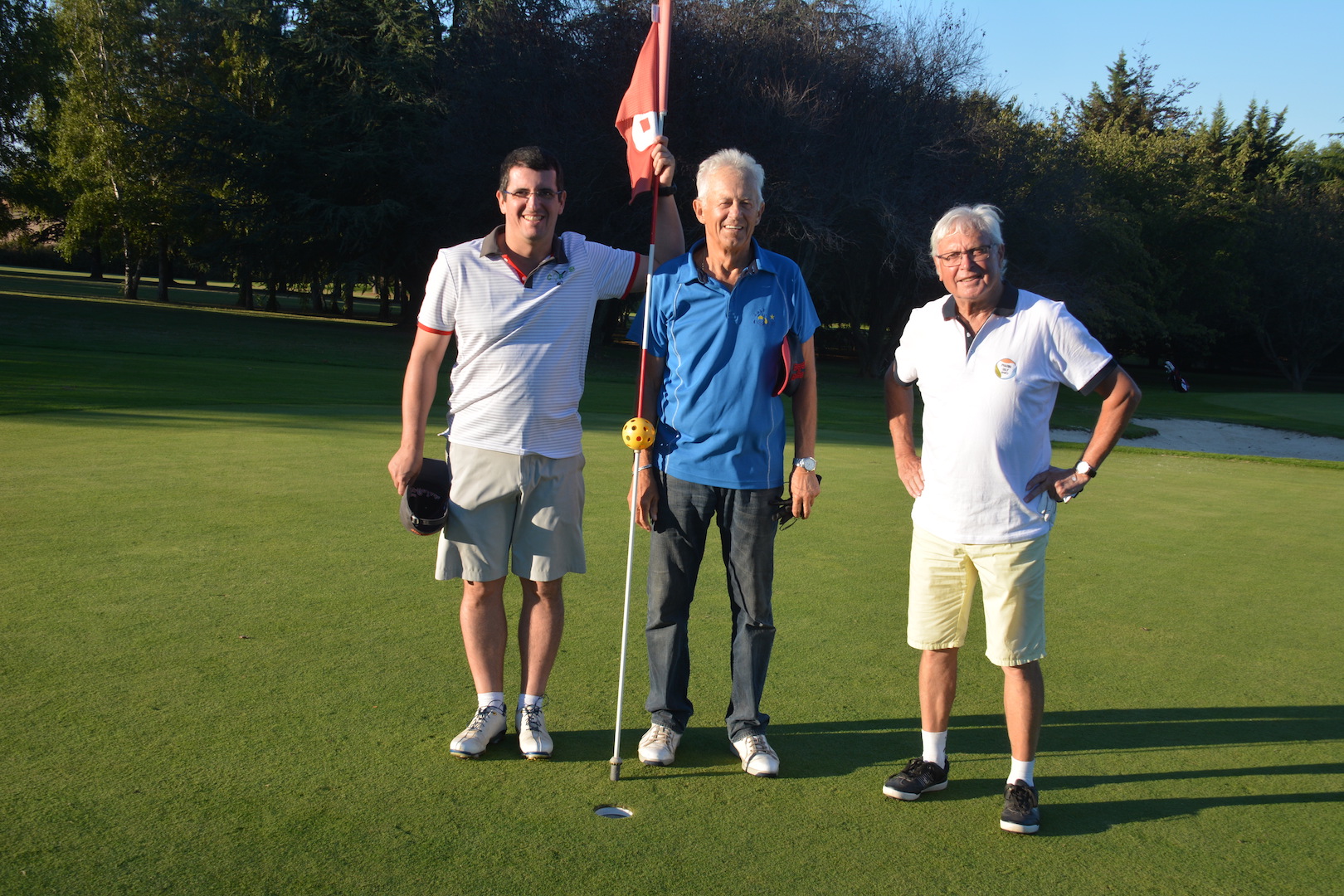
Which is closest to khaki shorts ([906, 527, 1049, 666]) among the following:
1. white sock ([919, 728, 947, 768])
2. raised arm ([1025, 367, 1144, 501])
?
raised arm ([1025, 367, 1144, 501])

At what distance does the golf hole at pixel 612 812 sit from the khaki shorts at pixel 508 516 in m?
0.80

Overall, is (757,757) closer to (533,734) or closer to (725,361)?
(533,734)

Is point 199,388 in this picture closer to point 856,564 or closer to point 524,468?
point 856,564

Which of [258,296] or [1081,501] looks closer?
[1081,501]

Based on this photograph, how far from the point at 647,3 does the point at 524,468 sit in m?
23.0

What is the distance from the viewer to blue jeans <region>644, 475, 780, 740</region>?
330cm

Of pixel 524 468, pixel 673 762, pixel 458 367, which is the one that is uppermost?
pixel 458 367

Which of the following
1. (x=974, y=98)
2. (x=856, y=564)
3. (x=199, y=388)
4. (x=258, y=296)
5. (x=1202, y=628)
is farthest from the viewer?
(x=258, y=296)

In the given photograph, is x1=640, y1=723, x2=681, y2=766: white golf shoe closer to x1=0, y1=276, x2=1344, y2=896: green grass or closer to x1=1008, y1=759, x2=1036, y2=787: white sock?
x1=0, y1=276, x2=1344, y2=896: green grass

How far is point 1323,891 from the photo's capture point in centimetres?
251

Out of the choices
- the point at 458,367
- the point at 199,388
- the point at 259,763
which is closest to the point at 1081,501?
the point at 458,367

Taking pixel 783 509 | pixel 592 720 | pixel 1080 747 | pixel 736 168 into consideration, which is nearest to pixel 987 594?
pixel 783 509

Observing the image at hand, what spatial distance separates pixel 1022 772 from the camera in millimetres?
2920

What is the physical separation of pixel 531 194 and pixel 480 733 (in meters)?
1.68
